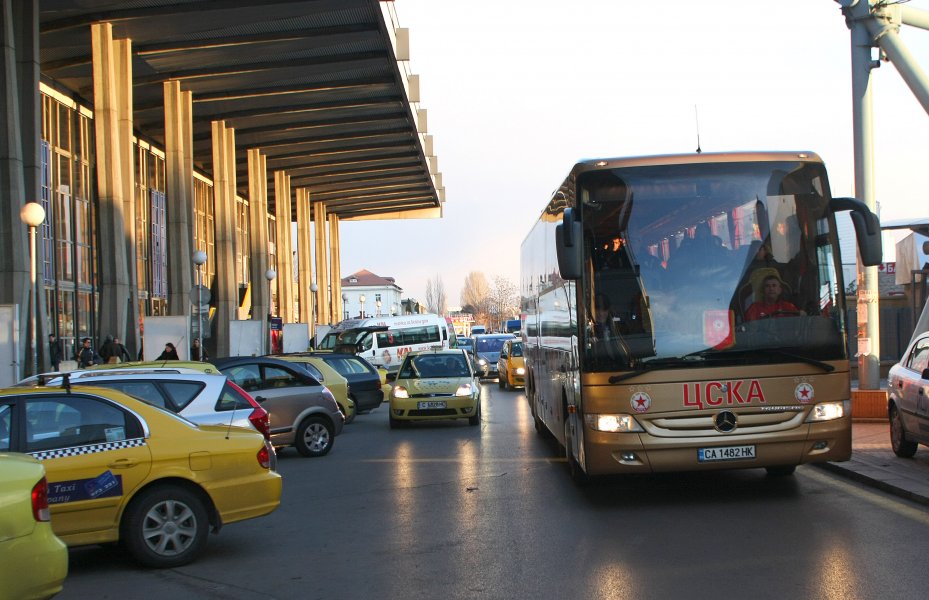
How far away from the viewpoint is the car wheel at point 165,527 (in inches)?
296

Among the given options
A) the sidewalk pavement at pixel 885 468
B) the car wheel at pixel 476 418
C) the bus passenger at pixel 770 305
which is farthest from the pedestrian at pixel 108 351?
the bus passenger at pixel 770 305

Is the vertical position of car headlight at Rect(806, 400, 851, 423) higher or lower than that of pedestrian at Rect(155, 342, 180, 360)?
lower

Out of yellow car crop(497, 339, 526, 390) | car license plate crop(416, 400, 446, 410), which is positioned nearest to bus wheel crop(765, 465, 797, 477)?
car license plate crop(416, 400, 446, 410)

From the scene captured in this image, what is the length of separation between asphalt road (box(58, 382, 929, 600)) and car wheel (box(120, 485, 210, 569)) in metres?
0.13

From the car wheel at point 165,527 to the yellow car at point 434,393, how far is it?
12.3 m

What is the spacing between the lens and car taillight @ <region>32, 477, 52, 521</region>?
202 inches

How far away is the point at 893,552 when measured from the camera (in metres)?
7.29

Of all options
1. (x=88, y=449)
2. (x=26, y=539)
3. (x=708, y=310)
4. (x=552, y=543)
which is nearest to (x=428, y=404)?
(x=708, y=310)

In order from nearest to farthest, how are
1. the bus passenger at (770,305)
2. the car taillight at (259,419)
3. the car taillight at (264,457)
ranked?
the car taillight at (264,457) → the bus passenger at (770,305) → the car taillight at (259,419)

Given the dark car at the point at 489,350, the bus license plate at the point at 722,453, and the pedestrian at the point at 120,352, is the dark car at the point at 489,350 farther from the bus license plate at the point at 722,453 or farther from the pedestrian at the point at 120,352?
the bus license plate at the point at 722,453

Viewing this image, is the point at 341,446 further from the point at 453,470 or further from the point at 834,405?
the point at 834,405

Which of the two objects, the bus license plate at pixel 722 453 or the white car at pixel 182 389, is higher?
the white car at pixel 182 389

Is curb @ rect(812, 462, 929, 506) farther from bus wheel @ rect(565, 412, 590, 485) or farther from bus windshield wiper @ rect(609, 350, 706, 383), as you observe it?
bus wheel @ rect(565, 412, 590, 485)

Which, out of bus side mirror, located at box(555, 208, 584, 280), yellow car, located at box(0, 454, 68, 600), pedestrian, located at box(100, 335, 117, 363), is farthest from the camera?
pedestrian, located at box(100, 335, 117, 363)
